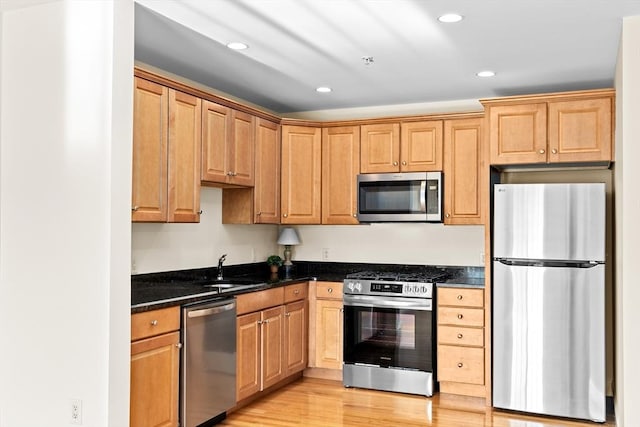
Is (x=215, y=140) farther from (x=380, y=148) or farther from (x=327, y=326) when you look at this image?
(x=327, y=326)

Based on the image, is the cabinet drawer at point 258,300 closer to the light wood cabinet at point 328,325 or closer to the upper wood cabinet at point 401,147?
the light wood cabinet at point 328,325

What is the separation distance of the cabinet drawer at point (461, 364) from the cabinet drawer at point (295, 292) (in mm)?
1223

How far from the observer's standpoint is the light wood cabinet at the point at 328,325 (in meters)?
5.33

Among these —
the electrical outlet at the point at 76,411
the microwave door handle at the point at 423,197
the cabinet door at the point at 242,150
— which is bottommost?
the electrical outlet at the point at 76,411

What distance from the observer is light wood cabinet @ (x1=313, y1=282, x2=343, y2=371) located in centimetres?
533

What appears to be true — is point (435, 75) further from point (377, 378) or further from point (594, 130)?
point (377, 378)

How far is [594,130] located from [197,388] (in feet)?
10.9

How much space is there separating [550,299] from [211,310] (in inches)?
95.3

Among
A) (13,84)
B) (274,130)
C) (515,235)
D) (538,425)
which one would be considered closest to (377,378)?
(538,425)

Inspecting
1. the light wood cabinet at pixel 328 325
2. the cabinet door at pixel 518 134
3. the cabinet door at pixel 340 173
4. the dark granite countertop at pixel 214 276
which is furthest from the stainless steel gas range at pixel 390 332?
the cabinet door at pixel 518 134

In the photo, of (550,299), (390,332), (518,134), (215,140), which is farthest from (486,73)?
(390,332)

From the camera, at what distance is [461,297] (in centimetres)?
491

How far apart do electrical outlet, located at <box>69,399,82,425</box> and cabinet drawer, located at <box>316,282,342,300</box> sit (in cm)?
262

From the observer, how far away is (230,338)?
4.18 metres
